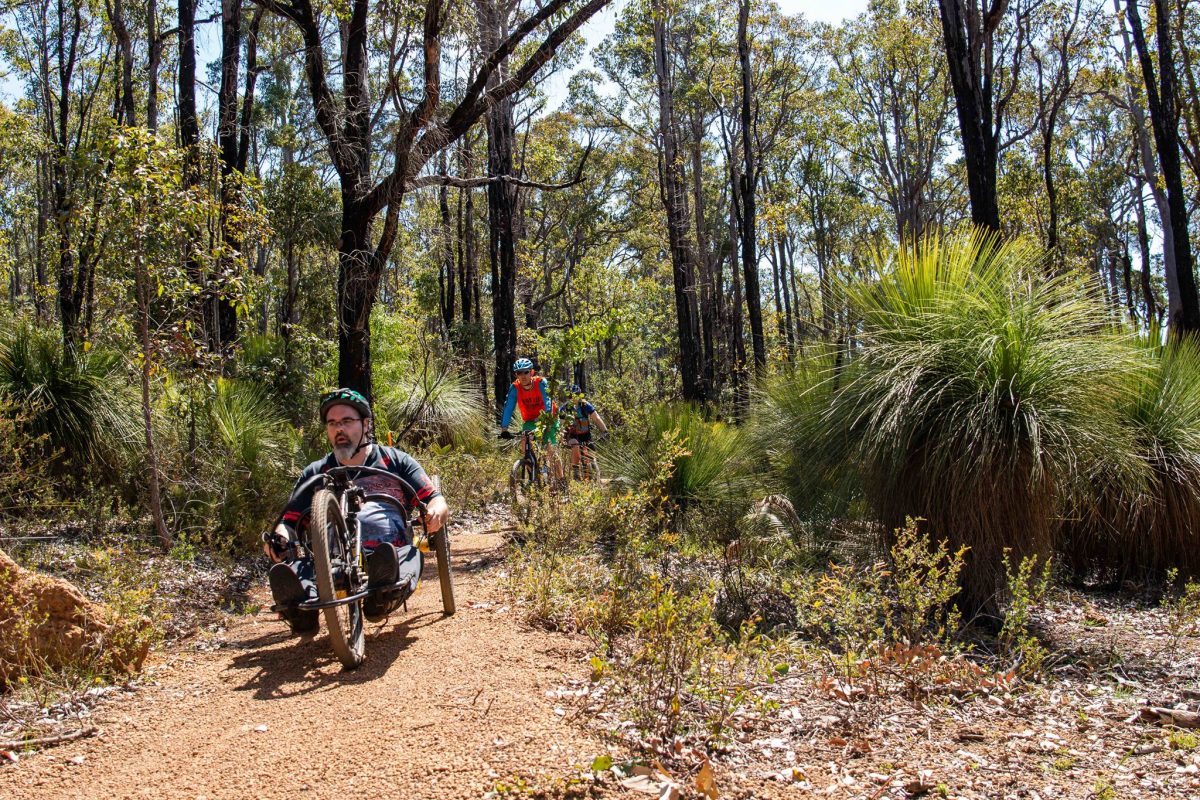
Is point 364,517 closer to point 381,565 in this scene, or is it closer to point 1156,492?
point 381,565

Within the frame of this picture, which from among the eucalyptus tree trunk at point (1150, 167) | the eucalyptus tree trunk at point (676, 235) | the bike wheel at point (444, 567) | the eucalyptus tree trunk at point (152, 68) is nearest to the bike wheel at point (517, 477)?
the bike wheel at point (444, 567)

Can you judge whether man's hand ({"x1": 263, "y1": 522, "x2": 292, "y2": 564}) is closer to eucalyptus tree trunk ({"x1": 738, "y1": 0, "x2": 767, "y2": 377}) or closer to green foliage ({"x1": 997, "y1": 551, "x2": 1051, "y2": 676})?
green foliage ({"x1": 997, "y1": 551, "x2": 1051, "y2": 676})

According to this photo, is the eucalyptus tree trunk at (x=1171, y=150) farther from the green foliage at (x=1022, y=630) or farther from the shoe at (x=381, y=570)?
the shoe at (x=381, y=570)

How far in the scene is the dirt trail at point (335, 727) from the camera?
310cm

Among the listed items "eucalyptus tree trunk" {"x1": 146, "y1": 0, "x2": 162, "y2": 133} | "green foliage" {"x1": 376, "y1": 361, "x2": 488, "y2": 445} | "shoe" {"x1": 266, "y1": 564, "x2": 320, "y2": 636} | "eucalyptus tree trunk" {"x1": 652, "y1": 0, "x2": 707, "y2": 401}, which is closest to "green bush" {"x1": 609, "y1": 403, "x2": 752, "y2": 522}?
"shoe" {"x1": 266, "y1": 564, "x2": 320, "y2": 636}

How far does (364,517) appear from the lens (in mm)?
4930

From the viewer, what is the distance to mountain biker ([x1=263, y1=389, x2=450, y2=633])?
14.4ft

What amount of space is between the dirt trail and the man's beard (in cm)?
109

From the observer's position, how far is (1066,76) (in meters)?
21.9

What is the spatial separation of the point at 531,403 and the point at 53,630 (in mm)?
5786

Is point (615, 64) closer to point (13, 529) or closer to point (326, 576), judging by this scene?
point (13, 529)

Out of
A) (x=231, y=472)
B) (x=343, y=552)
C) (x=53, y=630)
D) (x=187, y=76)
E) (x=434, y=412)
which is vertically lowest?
(x=53, y=630)

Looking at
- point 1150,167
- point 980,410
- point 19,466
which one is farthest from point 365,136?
point 1150,167

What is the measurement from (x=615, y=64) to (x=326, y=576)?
92.0ft
